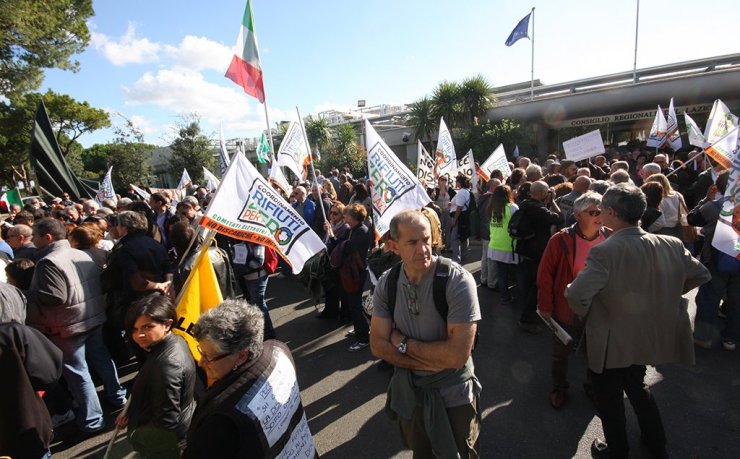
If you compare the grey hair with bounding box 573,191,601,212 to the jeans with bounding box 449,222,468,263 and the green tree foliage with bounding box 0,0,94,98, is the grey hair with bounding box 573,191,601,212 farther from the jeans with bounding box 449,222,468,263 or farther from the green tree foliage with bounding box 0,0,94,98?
the green tree foliage with bounding box 0,0,94,98

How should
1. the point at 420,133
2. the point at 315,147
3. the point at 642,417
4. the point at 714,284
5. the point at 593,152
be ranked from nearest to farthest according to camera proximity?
the point at 642,417
the point at 714,284
the point at 593,152
the point at 420,133
the point at 315,147

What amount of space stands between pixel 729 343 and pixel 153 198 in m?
8.00

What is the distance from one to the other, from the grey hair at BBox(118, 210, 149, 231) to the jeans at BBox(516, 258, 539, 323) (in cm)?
432

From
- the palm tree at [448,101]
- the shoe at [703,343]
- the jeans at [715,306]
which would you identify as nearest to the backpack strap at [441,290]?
the jeans at [715,306]

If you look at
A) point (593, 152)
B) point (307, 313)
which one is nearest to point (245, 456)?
point (307, 313)

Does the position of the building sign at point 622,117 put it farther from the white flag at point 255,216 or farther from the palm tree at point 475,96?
the white flag at point 255,216

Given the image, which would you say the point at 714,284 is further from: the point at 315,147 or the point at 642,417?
the point at 315,147

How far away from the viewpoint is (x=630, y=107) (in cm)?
2177

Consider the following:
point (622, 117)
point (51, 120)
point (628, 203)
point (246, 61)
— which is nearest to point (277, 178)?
point (246, 61)

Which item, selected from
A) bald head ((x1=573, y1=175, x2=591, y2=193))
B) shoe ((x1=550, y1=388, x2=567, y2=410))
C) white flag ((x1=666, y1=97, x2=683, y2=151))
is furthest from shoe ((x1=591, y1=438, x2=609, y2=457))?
white flag ((x1=666, y1=97, x2=683, y2=151))

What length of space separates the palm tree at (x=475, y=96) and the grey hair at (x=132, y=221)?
23.3 metres

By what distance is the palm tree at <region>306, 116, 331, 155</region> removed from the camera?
2934 centimetres

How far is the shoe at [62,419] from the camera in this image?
12.2 ft

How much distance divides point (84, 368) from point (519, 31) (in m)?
26.3
